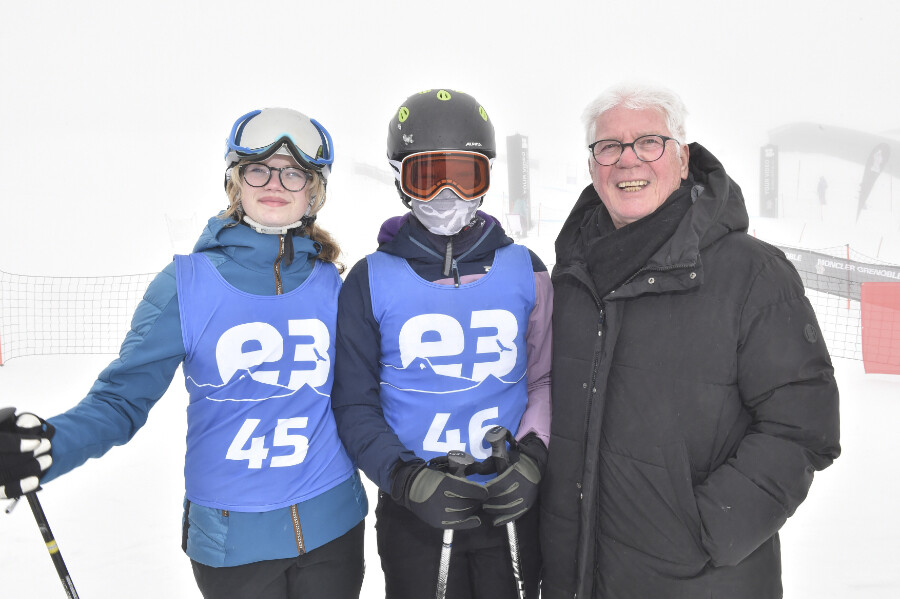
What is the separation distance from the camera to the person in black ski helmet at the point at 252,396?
1.71 meters

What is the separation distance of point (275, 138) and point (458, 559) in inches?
63.5

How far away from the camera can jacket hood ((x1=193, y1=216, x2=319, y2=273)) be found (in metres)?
1.85

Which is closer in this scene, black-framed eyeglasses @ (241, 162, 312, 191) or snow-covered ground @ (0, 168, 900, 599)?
black-framed eyeglasses @ (241, 162, 312, 191)

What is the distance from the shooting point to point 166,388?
5.80ft

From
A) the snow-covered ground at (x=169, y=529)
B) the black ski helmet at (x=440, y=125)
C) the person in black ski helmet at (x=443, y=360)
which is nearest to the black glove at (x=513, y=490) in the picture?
the person in black ski helmet at (x=443, y=360)

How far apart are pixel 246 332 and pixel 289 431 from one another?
0.35 m

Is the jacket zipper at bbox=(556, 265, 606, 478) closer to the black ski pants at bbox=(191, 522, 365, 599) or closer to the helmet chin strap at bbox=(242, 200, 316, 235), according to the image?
the black ski pants at bbox=(191, 522, 365, 599)

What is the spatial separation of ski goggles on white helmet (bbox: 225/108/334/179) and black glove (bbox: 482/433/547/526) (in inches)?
49.5

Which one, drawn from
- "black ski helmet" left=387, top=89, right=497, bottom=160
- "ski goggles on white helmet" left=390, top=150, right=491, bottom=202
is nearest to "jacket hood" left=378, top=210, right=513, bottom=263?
"ski goggles on white helmet" left=390, top=150, right=491, bottom=202

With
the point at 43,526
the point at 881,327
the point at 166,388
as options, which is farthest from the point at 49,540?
the point at 881,327

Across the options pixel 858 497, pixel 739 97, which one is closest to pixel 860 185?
pixel 739 97

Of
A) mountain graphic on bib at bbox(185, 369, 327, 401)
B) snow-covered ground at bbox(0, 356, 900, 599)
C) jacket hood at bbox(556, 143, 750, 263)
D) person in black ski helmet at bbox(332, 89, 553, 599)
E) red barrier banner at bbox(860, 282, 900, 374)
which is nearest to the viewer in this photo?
jacket hood at bbox(556, 143, 750, 263)

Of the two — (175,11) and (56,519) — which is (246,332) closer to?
(56,519)

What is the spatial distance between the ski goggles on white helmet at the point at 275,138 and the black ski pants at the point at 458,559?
4.28ft
